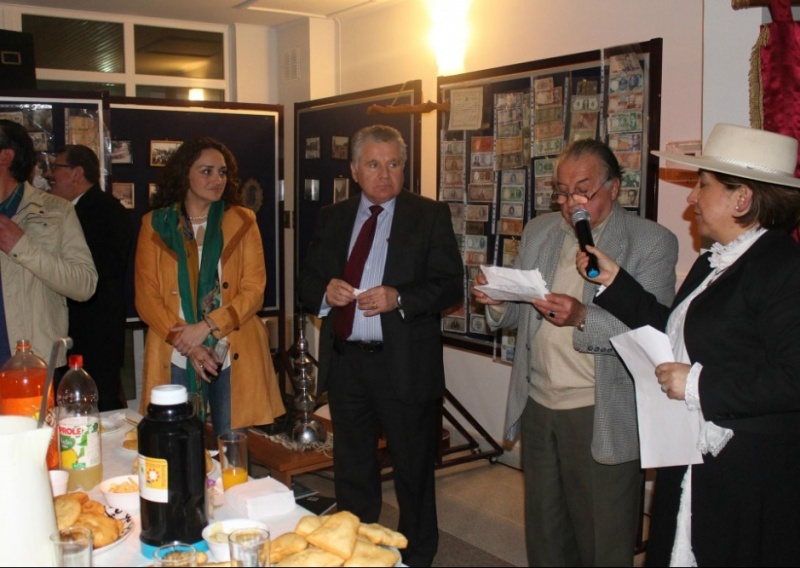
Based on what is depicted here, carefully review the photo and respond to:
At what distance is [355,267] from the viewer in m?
2.86

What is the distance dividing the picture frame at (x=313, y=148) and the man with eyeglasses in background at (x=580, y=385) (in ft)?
10.6

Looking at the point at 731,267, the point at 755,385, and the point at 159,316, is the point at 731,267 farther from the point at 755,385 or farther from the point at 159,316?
the point at 159,316

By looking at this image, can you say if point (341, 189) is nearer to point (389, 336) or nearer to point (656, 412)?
point (389, 336)

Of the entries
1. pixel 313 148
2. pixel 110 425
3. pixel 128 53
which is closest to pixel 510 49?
pixel 313 148

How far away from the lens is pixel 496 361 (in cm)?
429

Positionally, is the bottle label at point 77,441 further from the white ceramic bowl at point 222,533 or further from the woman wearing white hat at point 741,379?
the woman wearing white hat at point 741,379

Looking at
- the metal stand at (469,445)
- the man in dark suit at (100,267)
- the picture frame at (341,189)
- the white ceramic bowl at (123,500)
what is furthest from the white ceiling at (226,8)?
the white ceramic bowl at (123,500)

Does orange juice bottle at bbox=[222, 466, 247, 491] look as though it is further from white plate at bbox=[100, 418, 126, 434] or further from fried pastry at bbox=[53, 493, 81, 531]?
white plate at bbox=[100, 418, 126, 434]

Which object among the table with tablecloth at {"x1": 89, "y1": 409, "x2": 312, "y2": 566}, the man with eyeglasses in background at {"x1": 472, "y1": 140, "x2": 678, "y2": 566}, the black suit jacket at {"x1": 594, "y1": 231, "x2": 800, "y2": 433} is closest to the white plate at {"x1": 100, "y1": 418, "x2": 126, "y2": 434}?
the table with tablecloth at {"x1": 89, "y1": 409, "x2": 312, "y2": 566}

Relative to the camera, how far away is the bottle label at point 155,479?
4.70ft

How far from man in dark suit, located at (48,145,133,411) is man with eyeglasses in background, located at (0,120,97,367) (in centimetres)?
141

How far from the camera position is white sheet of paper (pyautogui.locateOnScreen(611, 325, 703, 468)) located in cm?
184

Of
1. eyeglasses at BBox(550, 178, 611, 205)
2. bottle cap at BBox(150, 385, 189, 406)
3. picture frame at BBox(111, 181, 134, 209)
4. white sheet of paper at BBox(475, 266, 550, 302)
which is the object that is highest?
picture frame at BBox(111, 181, 134, 209)

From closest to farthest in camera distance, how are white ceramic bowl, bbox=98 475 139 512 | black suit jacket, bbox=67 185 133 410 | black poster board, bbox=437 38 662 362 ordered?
1. white ceramic bowl, bbox=98 475 139 512
2. black poster board, bbox=437 38 662 362
3. black suit jacket, bbox=67 185 133 410
